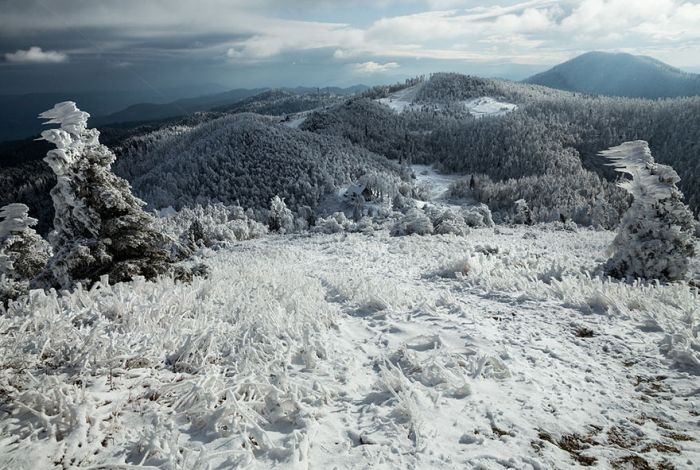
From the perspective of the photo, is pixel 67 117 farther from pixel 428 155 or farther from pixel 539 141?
pixel 539 141

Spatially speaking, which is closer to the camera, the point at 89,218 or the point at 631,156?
the point at 89,218

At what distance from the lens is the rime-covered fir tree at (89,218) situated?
34.6 ft

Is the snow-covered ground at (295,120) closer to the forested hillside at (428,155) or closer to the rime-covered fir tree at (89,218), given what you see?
the forested hillside at (428,155)

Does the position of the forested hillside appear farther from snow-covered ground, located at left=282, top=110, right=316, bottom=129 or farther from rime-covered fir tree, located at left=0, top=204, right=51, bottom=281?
rime-covered fir tree, located at left=0, top=204, right=51, bottom=281

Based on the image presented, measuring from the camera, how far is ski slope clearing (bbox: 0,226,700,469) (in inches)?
141

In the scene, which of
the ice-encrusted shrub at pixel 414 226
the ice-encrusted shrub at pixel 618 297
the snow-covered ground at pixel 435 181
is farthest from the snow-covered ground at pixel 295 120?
the ice-encrusted shrub at pixel 618 297

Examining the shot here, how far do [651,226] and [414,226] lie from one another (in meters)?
16.3

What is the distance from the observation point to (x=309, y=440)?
376cm

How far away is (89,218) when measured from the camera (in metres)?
11.1

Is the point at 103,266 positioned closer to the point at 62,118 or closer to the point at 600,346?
the point at 62,118

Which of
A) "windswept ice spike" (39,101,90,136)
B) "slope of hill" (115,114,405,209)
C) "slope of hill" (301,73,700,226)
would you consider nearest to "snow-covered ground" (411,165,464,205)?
"slope of hill" (301,73,700,226)

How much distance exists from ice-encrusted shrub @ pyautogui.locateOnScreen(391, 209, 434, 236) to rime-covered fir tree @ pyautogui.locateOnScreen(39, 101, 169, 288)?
20717 mm

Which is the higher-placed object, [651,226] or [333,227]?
[651,226]

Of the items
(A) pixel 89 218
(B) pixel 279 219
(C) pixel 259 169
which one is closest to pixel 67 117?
(A) pixel 89 218
